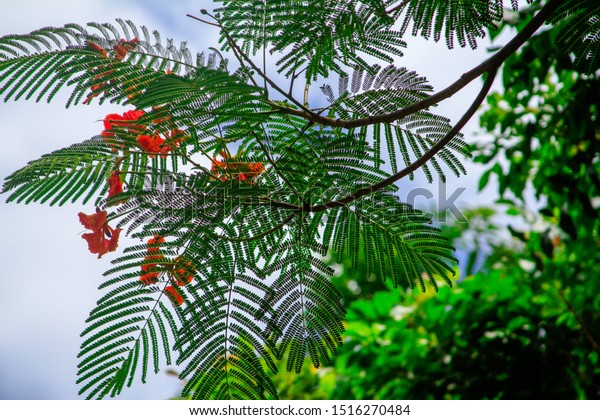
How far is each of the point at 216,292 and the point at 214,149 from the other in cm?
32

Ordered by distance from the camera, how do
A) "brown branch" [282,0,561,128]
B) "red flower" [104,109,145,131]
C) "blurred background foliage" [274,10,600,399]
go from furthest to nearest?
"blurred background foliage" [274,10,600,399] → "red flower" [104,109,145,131] → "brown branch" [282,0,561,128]

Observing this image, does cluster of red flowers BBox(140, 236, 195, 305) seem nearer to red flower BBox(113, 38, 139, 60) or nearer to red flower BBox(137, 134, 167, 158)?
red flower BBox(137, 134, 167, 158)

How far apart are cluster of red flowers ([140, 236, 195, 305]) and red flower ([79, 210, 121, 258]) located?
4.3 inches

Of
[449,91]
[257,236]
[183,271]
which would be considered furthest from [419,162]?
[183,271]

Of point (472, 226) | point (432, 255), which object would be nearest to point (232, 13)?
point (432, 255)

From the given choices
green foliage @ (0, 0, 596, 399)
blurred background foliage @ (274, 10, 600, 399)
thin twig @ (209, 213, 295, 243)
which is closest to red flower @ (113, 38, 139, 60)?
green foliage @ (0, 0, 596, 399)

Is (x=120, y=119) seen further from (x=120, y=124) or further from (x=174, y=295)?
(x=174, y=295)

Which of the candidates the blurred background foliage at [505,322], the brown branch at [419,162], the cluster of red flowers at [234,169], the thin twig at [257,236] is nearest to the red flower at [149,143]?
the cluster of red flowers at [234,169]

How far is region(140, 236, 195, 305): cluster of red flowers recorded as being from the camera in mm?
1205

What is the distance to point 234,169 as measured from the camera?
1.28 metres

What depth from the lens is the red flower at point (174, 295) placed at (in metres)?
1.23

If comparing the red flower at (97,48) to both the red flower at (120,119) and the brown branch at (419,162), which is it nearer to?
the red flower at (120,119)

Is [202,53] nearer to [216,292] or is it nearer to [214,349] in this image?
[216,292]

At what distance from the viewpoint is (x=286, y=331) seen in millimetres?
1257
